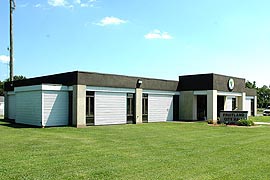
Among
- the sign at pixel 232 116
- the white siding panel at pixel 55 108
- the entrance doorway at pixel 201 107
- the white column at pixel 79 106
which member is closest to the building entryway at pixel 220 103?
the entrance doorway at pixel 201 107

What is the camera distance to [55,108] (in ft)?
75.6

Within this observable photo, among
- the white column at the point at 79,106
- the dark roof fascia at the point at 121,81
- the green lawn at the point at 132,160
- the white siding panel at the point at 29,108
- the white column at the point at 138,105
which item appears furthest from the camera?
the white column at the point at 138,105

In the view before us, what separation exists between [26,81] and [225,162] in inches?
903

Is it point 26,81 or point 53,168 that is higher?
point 26,81

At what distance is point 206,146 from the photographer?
43.3 feet

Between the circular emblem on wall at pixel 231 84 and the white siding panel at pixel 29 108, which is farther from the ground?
the circular emblem on wall at pixel 231 84

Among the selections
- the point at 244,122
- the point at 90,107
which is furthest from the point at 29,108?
the point at 244,122

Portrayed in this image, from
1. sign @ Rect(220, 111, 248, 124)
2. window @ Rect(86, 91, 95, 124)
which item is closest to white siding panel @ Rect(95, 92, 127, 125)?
window @ Rect(86, 91, 95, 124)

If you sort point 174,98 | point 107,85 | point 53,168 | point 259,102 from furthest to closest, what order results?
point 259,102
point 174,98
point 107,85
point 53,168

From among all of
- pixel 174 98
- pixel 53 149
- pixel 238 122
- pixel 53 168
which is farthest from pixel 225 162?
pixel 174 98

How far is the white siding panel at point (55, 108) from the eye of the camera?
2247cm

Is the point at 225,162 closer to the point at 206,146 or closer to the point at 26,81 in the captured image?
the point at 206,146

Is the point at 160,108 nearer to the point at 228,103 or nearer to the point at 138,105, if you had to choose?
the point at 138,105

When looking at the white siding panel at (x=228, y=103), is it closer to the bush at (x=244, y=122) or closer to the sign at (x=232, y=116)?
the sign at (x=232, y=116)
